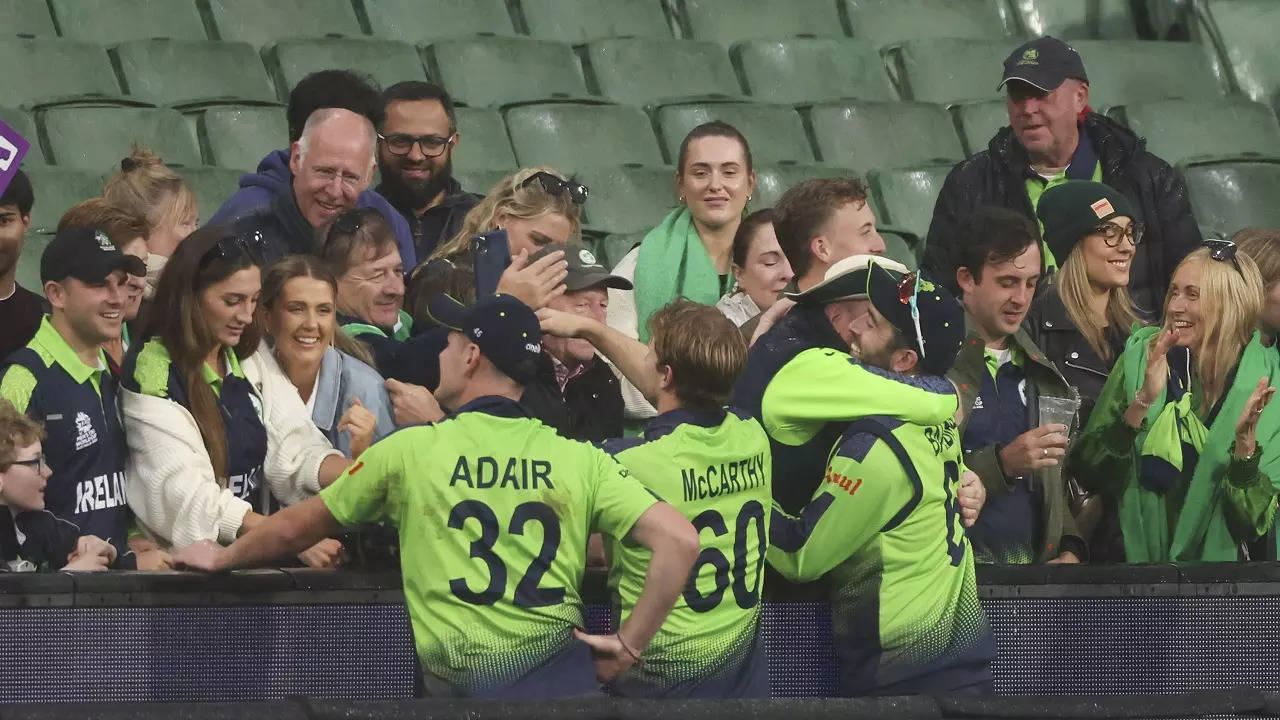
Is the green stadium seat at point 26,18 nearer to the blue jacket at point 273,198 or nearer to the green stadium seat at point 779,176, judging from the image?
the blue jacket at point 273,198

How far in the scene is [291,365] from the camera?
5094 mm

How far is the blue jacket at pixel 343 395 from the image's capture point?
5.09 metres

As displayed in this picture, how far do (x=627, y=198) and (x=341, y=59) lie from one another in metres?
1.32

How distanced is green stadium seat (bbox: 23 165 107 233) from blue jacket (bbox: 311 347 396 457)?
7.15 ft

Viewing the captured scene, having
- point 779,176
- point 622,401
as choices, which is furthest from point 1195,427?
point 779,176

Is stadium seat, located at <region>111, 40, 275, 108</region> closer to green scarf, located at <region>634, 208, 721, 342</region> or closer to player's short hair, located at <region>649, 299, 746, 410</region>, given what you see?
green scarf, located at <region>634, 208, 721, 342</region>

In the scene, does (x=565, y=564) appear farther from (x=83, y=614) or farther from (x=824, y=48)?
(x=824, y=48)

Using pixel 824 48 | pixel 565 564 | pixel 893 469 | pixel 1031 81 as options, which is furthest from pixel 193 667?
pixel 824 48

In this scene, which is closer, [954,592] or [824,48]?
[954,592]

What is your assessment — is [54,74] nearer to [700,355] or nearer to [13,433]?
[13,433]

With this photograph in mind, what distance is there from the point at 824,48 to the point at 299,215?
3.85 metres

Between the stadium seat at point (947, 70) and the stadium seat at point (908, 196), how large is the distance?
2.92 feet

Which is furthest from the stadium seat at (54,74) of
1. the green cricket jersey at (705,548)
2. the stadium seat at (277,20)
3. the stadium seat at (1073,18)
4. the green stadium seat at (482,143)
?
the stadium seat at (1073,18)

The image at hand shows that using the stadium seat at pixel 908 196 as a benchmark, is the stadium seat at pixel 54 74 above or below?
above
